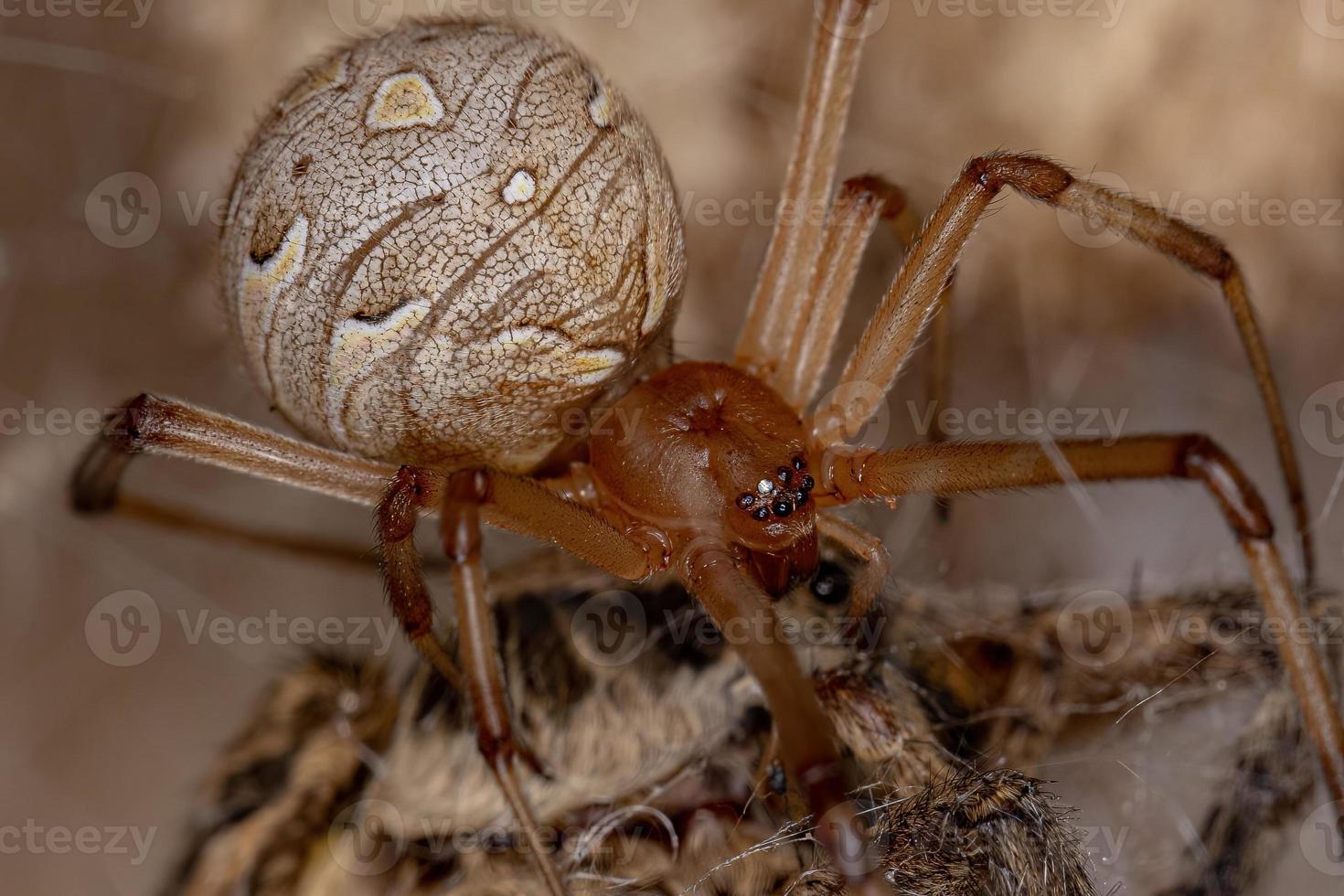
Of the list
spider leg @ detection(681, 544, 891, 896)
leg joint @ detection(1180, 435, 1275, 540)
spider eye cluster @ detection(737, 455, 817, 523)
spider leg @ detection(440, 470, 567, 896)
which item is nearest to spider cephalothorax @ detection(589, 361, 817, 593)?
spider eye cluster @ detection(737, 455, 817, 523)

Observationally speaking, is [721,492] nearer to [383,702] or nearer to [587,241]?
[587,241]

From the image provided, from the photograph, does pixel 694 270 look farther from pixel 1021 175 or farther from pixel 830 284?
pixel 1021 175

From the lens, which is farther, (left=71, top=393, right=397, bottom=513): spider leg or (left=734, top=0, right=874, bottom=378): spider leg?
(left=734, top=0, right=874, bottom=378): spider leg

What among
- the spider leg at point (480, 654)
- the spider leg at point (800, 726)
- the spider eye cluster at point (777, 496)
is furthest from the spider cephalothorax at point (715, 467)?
the spider leg at point (480, 654)

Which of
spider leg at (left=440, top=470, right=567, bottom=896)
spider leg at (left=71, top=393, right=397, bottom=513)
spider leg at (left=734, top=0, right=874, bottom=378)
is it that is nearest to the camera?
spider leg at (left=440, top=470, right=567, bottom=896)

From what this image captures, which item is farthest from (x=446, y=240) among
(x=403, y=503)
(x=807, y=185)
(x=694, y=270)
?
(x=694, y=270)

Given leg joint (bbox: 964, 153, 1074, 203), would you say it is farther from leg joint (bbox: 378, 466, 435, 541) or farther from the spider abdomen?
leg joint (bbox: 378, 466, 435, 541)

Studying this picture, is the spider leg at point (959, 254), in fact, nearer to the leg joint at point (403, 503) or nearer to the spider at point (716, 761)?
the spider at point (716, 761)
